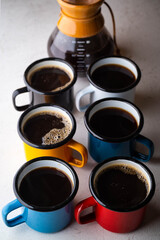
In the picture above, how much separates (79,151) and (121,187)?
0.13m

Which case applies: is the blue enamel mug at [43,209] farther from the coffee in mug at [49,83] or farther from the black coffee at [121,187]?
the coffee in mug at [49,83]

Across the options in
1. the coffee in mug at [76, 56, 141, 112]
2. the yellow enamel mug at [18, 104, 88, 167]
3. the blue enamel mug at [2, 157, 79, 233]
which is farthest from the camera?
the coffee in mug at [76, 56, 141, 112]

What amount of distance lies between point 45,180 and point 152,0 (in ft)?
2.85

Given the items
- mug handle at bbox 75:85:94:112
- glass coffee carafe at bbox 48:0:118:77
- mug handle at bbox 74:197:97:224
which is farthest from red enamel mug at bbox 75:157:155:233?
glass coffee carafe at bbox 48:0:118:77

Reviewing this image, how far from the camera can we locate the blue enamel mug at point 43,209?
0.87 metres

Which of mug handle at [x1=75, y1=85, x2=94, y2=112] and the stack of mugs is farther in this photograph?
mug handle at [x1=75, y1=85, x2=94, y2=112]

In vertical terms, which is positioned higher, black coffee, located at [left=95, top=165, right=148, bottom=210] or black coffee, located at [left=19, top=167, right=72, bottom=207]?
black coffee, located at [left=19, top=167, right=72, bottom=207]

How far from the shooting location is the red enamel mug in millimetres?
876

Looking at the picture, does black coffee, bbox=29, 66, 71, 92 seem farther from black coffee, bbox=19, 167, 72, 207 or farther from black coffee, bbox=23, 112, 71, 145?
black coffee, bbox=19, 167, 72, 207

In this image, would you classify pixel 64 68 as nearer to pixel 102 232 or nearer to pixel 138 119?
pixel 138 119

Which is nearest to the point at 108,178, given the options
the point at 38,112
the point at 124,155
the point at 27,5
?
the point at 124,155

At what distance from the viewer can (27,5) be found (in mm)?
1515

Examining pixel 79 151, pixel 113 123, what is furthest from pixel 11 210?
pixel 113 123

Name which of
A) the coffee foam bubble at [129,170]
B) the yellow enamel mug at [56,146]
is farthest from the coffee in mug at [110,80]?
the coffee foam bubble at [129,170]
